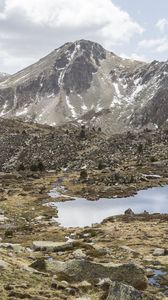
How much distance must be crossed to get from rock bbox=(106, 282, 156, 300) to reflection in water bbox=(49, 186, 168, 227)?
→ 37.5 meters

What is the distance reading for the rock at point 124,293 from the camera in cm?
2481

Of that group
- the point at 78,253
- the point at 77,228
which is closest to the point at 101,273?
the point at 78,253

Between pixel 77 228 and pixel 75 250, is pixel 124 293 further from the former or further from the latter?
pixel 77 228

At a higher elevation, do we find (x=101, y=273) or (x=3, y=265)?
(x=3, y=265)

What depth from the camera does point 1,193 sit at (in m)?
90.5

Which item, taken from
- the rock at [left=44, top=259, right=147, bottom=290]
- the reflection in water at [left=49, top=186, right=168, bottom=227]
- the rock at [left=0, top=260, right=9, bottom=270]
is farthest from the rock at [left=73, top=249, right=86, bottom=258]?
the reflection in water at [left=49, top=186, right=168, bottom=227]

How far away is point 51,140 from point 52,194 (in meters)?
63.8

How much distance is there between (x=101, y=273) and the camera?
1224 inches

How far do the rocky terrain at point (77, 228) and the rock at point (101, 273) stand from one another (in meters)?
0.06

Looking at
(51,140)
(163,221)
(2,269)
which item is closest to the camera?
(2,269)

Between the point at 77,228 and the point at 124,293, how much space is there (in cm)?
3398

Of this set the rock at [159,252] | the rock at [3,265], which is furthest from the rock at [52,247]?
the rock at [3,265]

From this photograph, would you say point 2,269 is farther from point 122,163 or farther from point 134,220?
point 122,163

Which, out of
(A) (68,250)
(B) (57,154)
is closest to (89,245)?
(A) (68,250)
